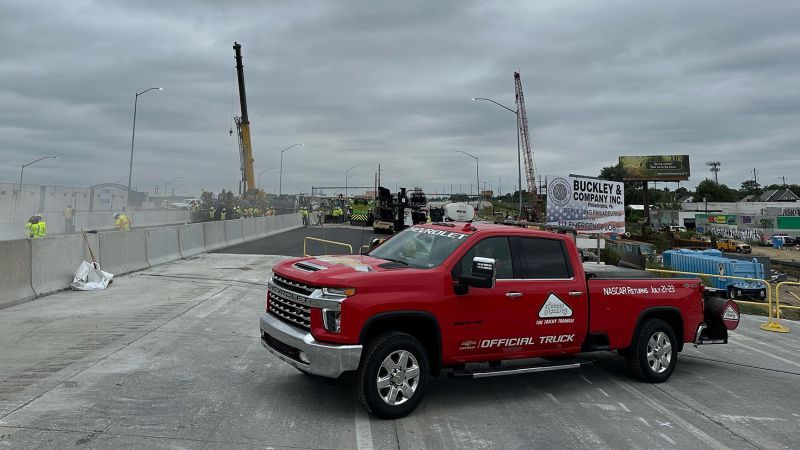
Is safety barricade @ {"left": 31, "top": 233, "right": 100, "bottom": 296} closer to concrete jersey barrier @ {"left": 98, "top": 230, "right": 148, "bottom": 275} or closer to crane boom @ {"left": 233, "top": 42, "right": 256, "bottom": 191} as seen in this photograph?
concrete jersey barrier @ {"left": 98, "top": 230, "right": 148, "bottom": 275}

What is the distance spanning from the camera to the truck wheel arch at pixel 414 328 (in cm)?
509

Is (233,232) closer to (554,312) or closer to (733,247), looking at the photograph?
(554,312)

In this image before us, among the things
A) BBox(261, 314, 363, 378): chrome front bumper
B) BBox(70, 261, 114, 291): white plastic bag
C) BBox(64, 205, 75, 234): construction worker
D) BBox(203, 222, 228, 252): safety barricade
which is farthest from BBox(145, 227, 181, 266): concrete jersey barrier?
BBox(64, 205, 75, 234): construction worker

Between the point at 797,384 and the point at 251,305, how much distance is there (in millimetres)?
8709

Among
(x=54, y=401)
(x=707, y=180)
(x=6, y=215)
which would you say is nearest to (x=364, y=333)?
(x=54, y=401)

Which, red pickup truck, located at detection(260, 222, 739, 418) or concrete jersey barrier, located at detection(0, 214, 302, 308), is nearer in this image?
red pickup truck, located at detection(260, 222, 739, 418)

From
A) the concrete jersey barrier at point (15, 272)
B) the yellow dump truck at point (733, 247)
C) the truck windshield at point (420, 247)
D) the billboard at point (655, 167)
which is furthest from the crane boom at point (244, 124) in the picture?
the billboard at point (655, 167)

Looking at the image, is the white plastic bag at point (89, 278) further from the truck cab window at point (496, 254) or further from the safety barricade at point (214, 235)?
the truck cab window at point (496, 254)

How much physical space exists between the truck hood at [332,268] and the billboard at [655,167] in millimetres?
116816

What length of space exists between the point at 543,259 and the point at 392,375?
2142mm

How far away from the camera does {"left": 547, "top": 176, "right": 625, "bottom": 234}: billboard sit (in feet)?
45.1

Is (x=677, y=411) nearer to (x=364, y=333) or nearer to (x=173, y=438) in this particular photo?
(x=364, y=333)

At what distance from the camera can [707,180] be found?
501 feet

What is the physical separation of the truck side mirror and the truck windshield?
1.30ft
